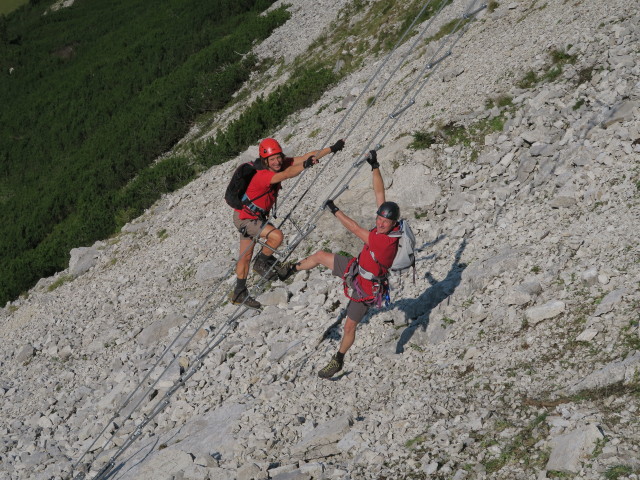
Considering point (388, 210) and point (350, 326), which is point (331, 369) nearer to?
point (350, 326)

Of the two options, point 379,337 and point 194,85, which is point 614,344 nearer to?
point 379,337

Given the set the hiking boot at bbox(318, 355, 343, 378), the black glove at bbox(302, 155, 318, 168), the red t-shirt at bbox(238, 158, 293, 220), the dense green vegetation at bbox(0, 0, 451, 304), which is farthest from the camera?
the dense green vegetation at bbox(0, 0, 451, 304)

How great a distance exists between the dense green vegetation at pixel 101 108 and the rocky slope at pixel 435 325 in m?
8.06

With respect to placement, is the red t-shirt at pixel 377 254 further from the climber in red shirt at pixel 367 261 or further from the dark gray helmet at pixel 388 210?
the dark gray helmet at pixel 388 210

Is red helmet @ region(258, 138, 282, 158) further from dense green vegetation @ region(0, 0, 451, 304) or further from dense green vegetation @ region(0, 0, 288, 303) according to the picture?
dense green vegetation @ region(0, 0, 288, 303)

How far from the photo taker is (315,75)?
24344 millimetres

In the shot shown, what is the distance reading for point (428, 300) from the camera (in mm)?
9688

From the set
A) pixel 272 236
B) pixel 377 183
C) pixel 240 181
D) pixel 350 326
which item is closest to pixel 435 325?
pixel 350 326

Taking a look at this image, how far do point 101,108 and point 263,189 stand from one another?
117 ft

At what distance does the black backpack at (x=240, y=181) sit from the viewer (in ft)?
29.9

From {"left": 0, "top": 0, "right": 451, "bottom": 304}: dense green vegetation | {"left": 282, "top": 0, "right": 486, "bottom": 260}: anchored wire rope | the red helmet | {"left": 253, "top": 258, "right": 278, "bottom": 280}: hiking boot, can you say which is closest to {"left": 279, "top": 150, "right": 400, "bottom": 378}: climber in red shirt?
{"left": 282, "top": 0, "right": 486, "bottom": 260}: anchored wire rope

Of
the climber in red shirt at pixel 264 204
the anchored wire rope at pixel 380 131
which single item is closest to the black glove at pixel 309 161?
the climber in red shirt at pixel 264 204

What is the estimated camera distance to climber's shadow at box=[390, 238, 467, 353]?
911cm

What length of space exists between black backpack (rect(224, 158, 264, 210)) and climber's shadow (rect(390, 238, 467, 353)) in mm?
2983
